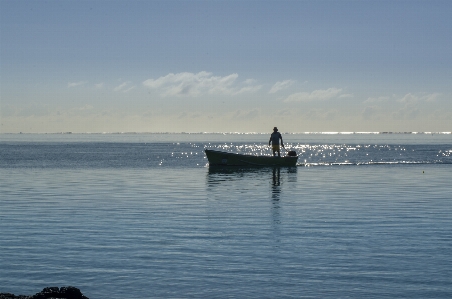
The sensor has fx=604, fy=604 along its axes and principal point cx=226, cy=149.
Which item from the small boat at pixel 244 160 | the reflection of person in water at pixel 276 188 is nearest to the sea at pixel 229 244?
the reflection of person in water at pixel 276 188

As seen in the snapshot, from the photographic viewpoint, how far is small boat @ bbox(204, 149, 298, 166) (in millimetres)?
47469

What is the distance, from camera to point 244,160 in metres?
47.6

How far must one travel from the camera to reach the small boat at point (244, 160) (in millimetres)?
47469

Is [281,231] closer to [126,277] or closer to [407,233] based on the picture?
[407,233]

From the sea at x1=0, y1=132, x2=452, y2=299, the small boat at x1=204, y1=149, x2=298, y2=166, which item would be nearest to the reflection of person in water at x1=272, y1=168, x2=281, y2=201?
the sea at x1=0, y1=132, x2=452, y2=299

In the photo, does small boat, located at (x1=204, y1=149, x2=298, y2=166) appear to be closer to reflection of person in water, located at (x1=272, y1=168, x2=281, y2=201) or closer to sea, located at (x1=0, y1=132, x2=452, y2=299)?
→ reflection of person in water, located at (x1=272, y1=168, x2=281, y2=201)

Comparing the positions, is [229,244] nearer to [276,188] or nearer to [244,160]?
[276,188]

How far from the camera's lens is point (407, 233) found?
52.3 feet

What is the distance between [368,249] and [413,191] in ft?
50.8

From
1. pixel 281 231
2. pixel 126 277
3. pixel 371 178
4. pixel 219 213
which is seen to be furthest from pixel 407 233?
pixel 371 178

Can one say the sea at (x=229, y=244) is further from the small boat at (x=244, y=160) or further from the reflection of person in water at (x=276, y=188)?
the small boat at (x=244, y=160)

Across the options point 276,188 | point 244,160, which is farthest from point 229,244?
point 244,160

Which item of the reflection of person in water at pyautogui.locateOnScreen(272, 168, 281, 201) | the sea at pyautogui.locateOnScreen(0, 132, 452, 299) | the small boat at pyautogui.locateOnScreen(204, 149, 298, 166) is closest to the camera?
the sea at pyautogui.locateOnScreen(0, 132, 452, 299)

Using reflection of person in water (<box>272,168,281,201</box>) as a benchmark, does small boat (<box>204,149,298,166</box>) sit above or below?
above
